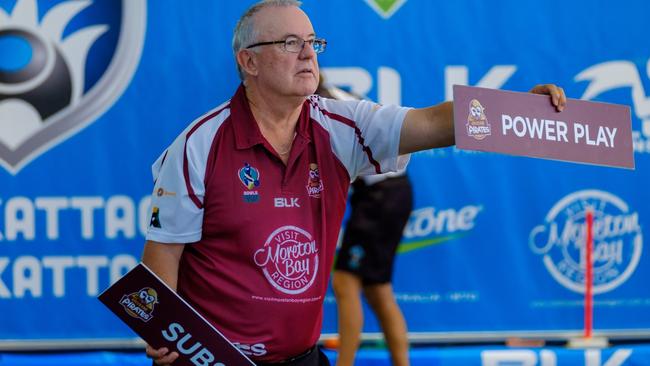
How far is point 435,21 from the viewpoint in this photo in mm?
3898

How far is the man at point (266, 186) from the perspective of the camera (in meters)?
2.12

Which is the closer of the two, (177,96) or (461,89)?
(461,89)

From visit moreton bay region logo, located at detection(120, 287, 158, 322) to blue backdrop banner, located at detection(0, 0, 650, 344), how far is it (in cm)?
189

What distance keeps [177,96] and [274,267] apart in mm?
1905

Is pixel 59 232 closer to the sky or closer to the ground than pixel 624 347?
closer to the sky

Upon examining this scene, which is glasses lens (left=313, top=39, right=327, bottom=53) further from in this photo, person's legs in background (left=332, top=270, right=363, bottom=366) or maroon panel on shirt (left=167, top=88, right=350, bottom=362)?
person's legs in background (left=332, top=270, right=363, bottom=366)

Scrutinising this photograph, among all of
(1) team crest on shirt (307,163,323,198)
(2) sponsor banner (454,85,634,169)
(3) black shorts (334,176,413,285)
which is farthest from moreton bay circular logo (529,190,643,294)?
(1) team crest on shirt (307,163,323,198)

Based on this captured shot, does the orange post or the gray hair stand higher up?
the gray hair

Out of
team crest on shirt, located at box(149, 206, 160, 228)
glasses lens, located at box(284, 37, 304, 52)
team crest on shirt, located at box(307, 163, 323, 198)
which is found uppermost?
glasses lens, located at box(284, 37, 304, 52)

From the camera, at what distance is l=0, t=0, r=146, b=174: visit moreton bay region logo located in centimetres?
386

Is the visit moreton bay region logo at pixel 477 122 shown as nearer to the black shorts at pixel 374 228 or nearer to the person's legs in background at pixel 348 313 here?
the black shorts at pixel 374 228

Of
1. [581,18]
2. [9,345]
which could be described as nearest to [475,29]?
[581,18]

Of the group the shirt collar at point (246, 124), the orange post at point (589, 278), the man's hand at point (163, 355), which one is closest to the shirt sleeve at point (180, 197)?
the shirt collar at point (246, 124)

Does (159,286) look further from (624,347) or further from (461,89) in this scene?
(624,347)
